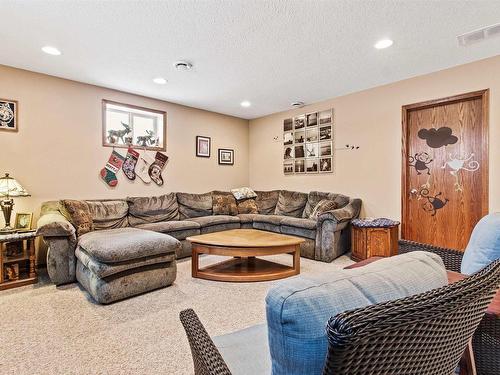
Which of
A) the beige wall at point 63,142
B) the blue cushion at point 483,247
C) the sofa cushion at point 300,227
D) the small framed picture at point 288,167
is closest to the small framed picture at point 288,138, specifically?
the small framed picture at point 288,167

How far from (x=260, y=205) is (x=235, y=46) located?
316 cm

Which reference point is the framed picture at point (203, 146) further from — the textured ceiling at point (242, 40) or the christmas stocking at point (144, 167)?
the textured ceiling at point (242, 40)

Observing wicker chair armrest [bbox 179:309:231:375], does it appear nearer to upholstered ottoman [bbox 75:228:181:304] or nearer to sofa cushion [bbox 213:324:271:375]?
sofa cushion [bbox 213:324:271:375]

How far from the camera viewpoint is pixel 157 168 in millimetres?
4633

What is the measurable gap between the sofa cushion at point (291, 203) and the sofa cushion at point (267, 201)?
0.12 meters

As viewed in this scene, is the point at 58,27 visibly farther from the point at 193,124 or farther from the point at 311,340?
the point at 311,340

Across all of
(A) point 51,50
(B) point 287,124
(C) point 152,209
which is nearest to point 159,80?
(A) point 51,50

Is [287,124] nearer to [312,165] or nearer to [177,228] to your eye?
[312,165]

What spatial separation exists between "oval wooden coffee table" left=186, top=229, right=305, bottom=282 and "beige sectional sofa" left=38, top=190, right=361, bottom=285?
0.35 meters

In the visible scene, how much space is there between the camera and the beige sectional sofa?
2854 mm

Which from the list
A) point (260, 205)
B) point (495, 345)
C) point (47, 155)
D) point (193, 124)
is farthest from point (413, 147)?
point (47, 155)

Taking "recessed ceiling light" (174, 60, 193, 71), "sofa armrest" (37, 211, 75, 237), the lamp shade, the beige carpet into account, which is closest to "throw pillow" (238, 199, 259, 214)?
the beige carpet

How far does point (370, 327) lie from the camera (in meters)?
0.42

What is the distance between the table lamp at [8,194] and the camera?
9.65 feet
